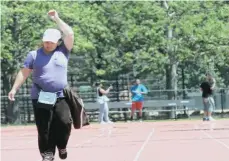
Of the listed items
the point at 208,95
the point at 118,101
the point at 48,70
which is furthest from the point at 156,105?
the point at 48,70

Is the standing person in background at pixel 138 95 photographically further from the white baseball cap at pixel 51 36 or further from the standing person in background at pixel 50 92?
the white baseball cap at pixel 51 36

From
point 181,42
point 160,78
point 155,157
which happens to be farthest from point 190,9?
point 155,157

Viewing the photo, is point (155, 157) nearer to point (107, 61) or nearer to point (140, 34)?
point (140, 34)

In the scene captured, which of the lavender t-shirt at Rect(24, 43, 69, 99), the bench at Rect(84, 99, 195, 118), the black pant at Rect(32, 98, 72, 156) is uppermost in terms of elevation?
the lavender t-shirt at Rect(24, 43, 69, 99)

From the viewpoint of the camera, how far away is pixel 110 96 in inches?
1318

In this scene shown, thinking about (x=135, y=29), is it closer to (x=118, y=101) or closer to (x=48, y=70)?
(x=118, y=101)

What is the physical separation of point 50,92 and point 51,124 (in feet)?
1.41

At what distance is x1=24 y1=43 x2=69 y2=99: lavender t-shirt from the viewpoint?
8023 millimetres

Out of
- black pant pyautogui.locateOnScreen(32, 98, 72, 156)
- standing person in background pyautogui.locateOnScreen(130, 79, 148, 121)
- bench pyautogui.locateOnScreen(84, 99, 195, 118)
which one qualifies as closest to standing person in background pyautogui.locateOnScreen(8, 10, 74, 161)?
black pant pyautogui.locateOnScreen(32, 98, 72, 156)

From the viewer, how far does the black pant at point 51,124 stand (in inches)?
316

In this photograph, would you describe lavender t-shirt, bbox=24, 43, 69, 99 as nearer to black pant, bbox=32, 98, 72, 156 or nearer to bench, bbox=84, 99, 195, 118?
black pant, bbox=32, 98, 72, 156

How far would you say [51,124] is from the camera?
8109mm

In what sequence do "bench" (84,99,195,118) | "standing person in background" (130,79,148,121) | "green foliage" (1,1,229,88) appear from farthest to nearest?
"green foliage" (1,1,229,88)
"bench" (84,99,195,118)
"standing person in background" (130,79,148,121)

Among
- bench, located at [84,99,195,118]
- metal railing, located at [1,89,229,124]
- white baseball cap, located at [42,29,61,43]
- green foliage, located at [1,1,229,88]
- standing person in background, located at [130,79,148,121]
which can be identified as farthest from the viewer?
metal railing, located at [1,89,229,124]
